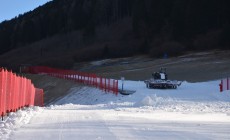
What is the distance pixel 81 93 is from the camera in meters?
44.9

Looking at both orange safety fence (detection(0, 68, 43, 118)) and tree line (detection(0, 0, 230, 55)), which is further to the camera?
tree line (detection(0, 0, 230, 55))

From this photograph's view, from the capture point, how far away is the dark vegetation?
105 metres

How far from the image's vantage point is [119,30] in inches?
5802

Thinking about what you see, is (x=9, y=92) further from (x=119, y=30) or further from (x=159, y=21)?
(x=119, y=30)

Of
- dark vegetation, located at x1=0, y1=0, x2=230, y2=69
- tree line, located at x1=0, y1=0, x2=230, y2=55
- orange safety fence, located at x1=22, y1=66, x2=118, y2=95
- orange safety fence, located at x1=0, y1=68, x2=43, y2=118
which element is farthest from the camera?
dark vegetation, located at x1=0, y1=0, x2=230, y2=69

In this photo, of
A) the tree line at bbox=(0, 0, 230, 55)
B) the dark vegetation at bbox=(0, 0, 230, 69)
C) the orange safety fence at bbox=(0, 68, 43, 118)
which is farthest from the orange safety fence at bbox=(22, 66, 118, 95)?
the dark vegetation at bbox=(0, 0, 230, 69)

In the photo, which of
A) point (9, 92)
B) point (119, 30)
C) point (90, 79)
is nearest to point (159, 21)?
point (119, 30)

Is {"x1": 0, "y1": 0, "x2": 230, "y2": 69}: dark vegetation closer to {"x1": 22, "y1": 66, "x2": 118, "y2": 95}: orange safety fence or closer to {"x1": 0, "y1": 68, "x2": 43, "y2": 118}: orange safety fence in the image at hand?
{"x1": 22, "y1": 66, "x2": 118, "y2": 95}: orange safety fence

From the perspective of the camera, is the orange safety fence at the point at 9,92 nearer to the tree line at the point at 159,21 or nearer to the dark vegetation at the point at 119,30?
the tree line at the point at 159,21

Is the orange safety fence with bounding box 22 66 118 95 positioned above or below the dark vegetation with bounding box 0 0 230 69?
below

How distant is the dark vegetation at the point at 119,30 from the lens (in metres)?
105

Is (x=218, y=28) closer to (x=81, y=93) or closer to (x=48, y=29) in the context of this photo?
(x=81, y=93)

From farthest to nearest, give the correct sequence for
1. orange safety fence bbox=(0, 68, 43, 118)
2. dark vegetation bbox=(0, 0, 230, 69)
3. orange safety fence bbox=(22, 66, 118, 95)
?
dark vegetation bbox=(0, 0, 230, 69) → orange safety fence bbox=(22, 66, 118, 95) → orange safety fence bbox=(0, 68, 43, 118)

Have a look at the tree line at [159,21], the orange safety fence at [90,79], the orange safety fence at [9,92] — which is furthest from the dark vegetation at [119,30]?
the orange safety fence at [9,92]
